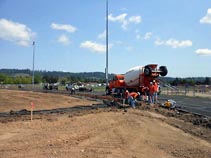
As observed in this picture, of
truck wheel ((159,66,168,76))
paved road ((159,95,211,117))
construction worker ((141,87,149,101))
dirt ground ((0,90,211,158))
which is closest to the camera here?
dirt ground ((0,90,211,158))

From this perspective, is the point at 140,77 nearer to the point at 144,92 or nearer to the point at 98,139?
the point at 144,92

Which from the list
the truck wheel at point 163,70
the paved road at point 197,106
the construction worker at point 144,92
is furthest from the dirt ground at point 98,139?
the truck wheel at point 163,70

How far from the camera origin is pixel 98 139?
12844mm

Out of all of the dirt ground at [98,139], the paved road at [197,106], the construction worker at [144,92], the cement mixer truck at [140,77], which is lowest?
the dirt ground at [98,139]

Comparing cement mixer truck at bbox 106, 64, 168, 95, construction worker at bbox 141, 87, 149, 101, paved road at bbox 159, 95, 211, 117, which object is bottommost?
paved road at bbox 159, 95, 211, 117

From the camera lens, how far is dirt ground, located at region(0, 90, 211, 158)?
11.1m

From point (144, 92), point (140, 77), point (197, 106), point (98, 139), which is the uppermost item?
→ point (140, 77)

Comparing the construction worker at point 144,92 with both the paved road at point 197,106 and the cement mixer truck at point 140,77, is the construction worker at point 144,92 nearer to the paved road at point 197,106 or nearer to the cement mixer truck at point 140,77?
the cement mixer truck at point 140,77

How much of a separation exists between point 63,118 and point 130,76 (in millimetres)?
17778

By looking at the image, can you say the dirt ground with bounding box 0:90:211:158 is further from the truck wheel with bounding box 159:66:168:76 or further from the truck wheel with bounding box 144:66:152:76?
the truck wheel with bounding box 159:66:168:76

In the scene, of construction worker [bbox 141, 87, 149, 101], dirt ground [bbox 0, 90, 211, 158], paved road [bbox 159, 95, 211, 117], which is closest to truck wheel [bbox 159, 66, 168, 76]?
construction worker [bbox 141, 87, 149, 101]

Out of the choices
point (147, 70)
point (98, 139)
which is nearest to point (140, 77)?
point (147, 70)

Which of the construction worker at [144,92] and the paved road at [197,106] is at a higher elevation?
the construction worker at [144,92]

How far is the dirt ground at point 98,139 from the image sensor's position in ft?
36.3
